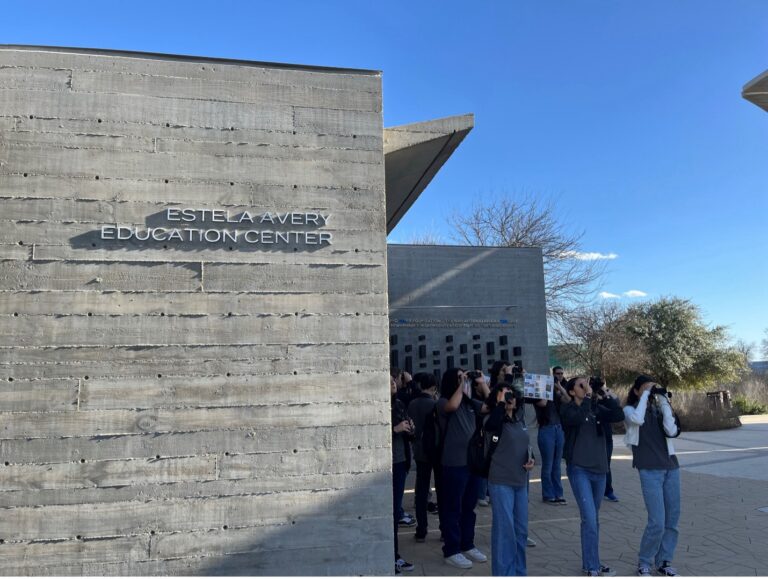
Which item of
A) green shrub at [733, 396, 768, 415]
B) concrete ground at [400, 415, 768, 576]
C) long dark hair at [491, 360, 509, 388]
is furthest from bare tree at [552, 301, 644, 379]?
long dark hair at [491, 360, 509, 388]

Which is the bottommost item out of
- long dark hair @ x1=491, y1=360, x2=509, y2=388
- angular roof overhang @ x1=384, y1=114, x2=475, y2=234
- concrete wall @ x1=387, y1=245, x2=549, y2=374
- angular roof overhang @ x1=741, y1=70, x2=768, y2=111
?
long dark hair @ x1=491, y1=360, x2=509, y2=388

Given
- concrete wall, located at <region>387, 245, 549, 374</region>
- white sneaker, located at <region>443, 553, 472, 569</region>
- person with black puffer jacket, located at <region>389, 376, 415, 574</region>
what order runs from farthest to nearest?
concrete wall, located at <region>387, 245, 549, 374</region>, person with black puffer jacket, located at <region>389, 376, 415, 574</region>, white sneaker, located at <region>443, 553, 472, 569</region>

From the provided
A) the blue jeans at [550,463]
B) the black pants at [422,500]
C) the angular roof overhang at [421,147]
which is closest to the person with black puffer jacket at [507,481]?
the black pants at [422,500]

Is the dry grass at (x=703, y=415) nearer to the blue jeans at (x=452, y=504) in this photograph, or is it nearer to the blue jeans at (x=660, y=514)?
the blue jeans at (x=660, y=514)

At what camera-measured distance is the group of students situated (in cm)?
476

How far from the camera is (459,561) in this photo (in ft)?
17.3

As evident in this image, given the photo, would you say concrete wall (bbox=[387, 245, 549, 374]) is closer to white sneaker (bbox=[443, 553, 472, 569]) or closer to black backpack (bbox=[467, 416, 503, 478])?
white sneaker (bbox=[443, 553, 472, 569])

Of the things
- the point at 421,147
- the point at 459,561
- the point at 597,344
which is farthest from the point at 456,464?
the point at 597,344

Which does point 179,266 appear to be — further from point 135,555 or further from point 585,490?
point 585,490

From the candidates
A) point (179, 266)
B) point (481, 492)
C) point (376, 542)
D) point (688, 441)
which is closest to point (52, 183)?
point (179, 266)

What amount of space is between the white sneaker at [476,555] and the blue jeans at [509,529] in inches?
24.0

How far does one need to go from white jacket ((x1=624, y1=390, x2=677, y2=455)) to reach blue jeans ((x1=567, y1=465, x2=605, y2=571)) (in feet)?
1.43

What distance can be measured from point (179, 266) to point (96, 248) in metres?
0.61

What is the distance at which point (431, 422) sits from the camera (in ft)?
18.8
